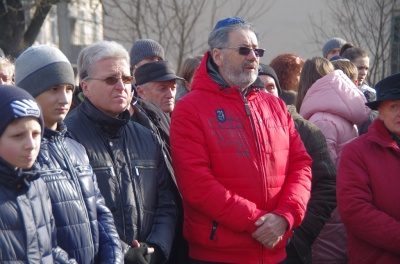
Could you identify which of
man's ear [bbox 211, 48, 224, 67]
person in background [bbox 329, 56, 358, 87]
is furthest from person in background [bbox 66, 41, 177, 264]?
person in background [bbox 329, 56, 358, 87]

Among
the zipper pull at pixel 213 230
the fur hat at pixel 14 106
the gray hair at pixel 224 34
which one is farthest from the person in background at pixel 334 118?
the fur hat at pixel 14 106

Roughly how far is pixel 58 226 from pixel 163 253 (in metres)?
0.84

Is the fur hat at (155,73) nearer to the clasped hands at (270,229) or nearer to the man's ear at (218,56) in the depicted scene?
the man's ear at (218,56)

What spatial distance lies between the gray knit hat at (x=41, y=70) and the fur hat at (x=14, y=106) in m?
0.51

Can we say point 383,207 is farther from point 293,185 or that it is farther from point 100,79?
point 100,79

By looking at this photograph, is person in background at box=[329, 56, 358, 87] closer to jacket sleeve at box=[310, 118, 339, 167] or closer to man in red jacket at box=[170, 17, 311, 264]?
jacket sleeve at box=[310, 118, 339, 167]

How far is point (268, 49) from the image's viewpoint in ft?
57.3

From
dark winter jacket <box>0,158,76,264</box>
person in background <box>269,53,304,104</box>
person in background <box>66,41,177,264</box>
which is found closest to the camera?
dark winter jacket <box>0,158,76,264</box>

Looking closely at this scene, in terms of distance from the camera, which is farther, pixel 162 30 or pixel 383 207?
pixel 162 30

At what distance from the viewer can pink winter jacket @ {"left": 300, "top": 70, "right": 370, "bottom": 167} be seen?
5543 mm

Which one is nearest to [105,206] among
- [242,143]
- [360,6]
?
[242,143]

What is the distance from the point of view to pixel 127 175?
13.9ft

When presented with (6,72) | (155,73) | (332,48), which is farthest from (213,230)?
Result: (332,48)

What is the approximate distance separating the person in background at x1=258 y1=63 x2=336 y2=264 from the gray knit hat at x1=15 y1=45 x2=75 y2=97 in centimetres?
189
